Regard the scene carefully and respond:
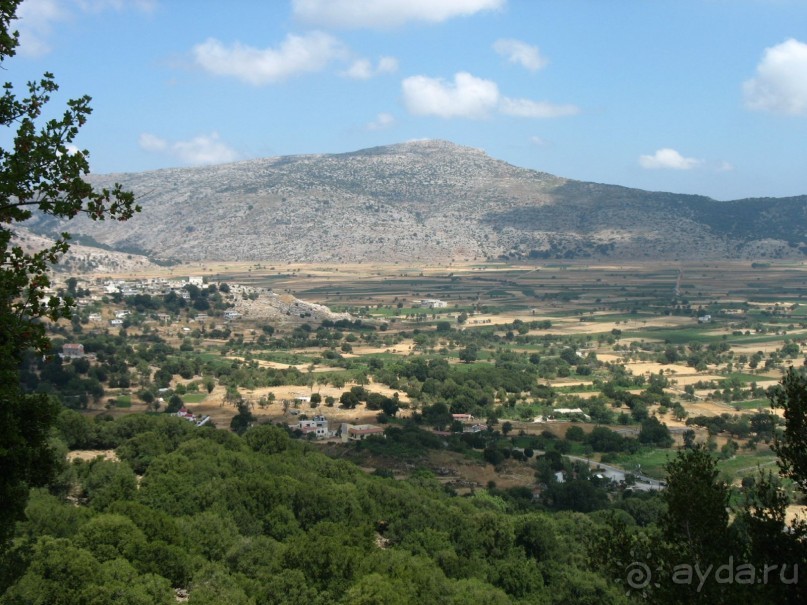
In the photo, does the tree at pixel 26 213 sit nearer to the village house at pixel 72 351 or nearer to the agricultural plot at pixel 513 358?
the agricultural plot at pixel 513 358

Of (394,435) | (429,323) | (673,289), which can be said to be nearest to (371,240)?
(673,289)

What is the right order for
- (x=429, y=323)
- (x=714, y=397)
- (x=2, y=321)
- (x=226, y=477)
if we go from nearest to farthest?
(x=2, y=321)
(x=226, y=477)
(x=714, y=397)
(x=429, y=323)

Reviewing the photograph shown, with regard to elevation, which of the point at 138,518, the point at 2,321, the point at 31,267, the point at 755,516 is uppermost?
the point at 31,267

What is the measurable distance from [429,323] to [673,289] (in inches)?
1725

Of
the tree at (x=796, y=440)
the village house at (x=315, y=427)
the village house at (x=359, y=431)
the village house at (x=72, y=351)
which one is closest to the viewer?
the tree at (x=796, y=440)

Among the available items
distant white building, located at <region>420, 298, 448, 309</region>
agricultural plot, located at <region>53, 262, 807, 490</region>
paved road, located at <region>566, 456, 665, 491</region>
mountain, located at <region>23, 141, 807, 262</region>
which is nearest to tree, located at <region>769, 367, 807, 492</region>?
paved road, located at <region>566, 456, 665, 491</region>

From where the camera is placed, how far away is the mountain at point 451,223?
162m

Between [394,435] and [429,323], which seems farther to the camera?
[429,323]

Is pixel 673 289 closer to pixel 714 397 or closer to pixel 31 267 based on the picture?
pixel 714 397

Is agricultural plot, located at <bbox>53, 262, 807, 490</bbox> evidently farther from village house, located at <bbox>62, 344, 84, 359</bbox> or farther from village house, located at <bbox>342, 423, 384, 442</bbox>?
village house, located at <bbox>62, 344, 84, 359</bbox>

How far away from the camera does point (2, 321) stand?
331 inches

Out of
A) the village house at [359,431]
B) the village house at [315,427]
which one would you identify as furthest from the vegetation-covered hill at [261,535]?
the village house at [315,427]

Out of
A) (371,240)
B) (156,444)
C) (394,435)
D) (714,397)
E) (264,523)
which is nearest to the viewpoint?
(264,523)

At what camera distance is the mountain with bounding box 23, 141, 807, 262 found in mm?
161750
